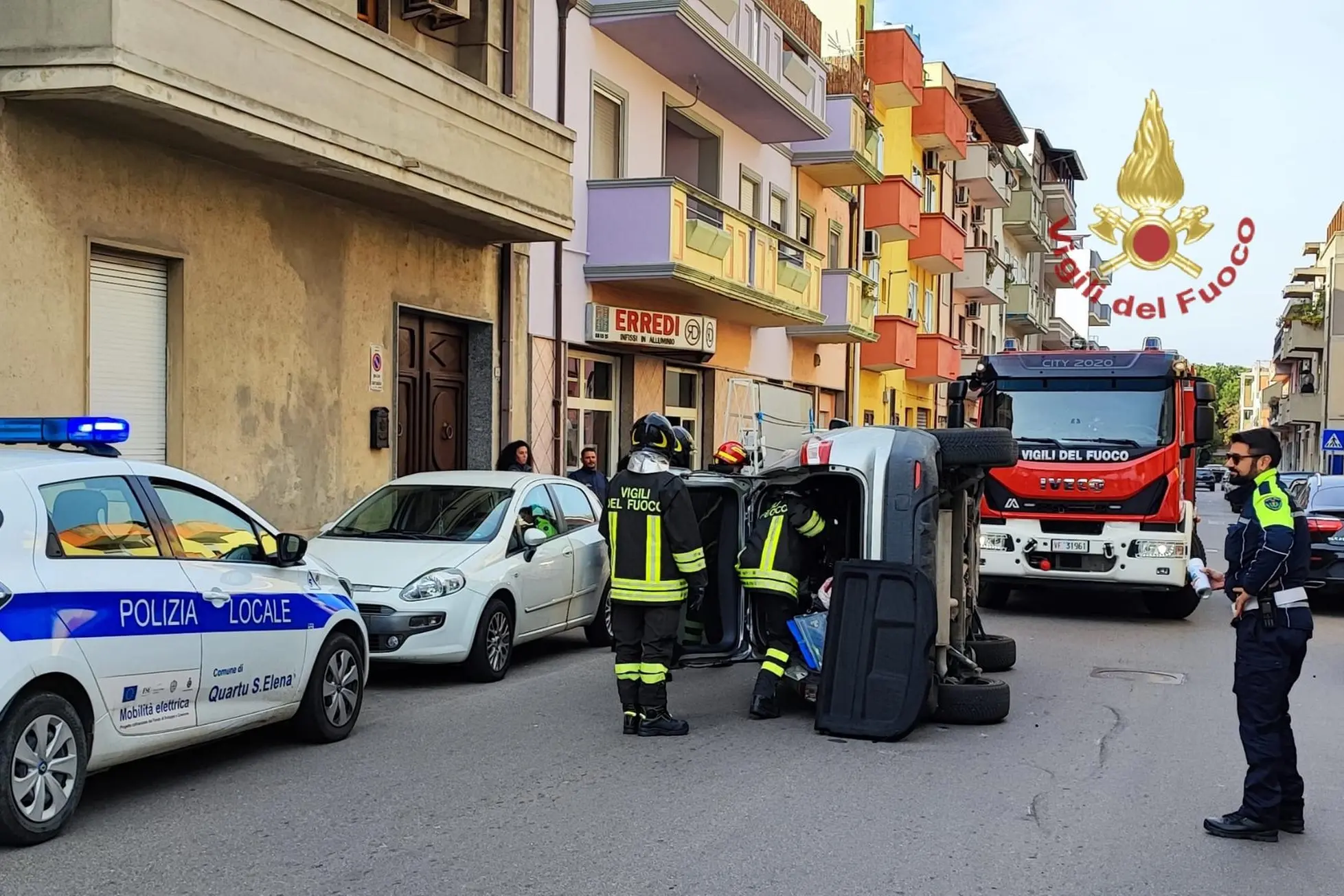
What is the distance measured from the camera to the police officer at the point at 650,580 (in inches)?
303

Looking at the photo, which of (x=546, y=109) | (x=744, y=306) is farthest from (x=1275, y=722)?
(x=744, y=306)

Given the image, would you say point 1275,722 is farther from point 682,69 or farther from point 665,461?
point 682,69

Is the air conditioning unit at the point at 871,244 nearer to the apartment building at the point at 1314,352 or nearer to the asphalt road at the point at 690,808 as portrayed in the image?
the apartment building at the point at 1314,352

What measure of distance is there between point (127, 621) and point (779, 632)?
3986mm

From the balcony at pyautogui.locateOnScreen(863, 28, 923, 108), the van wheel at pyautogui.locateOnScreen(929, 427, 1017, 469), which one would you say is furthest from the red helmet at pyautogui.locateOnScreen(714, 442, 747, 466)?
the balcony at pyautogui.locateOnScreen(863, 28, 923, 108)

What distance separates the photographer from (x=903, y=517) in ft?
26.0

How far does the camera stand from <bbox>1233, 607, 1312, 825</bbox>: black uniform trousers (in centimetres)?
581

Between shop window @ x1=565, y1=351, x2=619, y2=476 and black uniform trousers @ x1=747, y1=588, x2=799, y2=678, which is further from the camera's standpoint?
shop window @ x1=565, y1=351, x2=619, y2=476

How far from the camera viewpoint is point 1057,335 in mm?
69250

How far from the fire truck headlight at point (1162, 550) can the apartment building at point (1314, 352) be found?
31.2m

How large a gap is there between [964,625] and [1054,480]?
5.18 meters

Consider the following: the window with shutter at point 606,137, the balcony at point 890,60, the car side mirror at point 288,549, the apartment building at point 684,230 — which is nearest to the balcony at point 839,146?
the apartment building at point 684,230

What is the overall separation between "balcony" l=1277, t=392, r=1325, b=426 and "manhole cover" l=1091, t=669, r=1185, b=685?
55000 mm

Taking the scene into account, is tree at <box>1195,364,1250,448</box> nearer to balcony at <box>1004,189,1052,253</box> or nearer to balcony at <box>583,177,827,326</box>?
balcony at <box>1004,189,1052,253</box>
